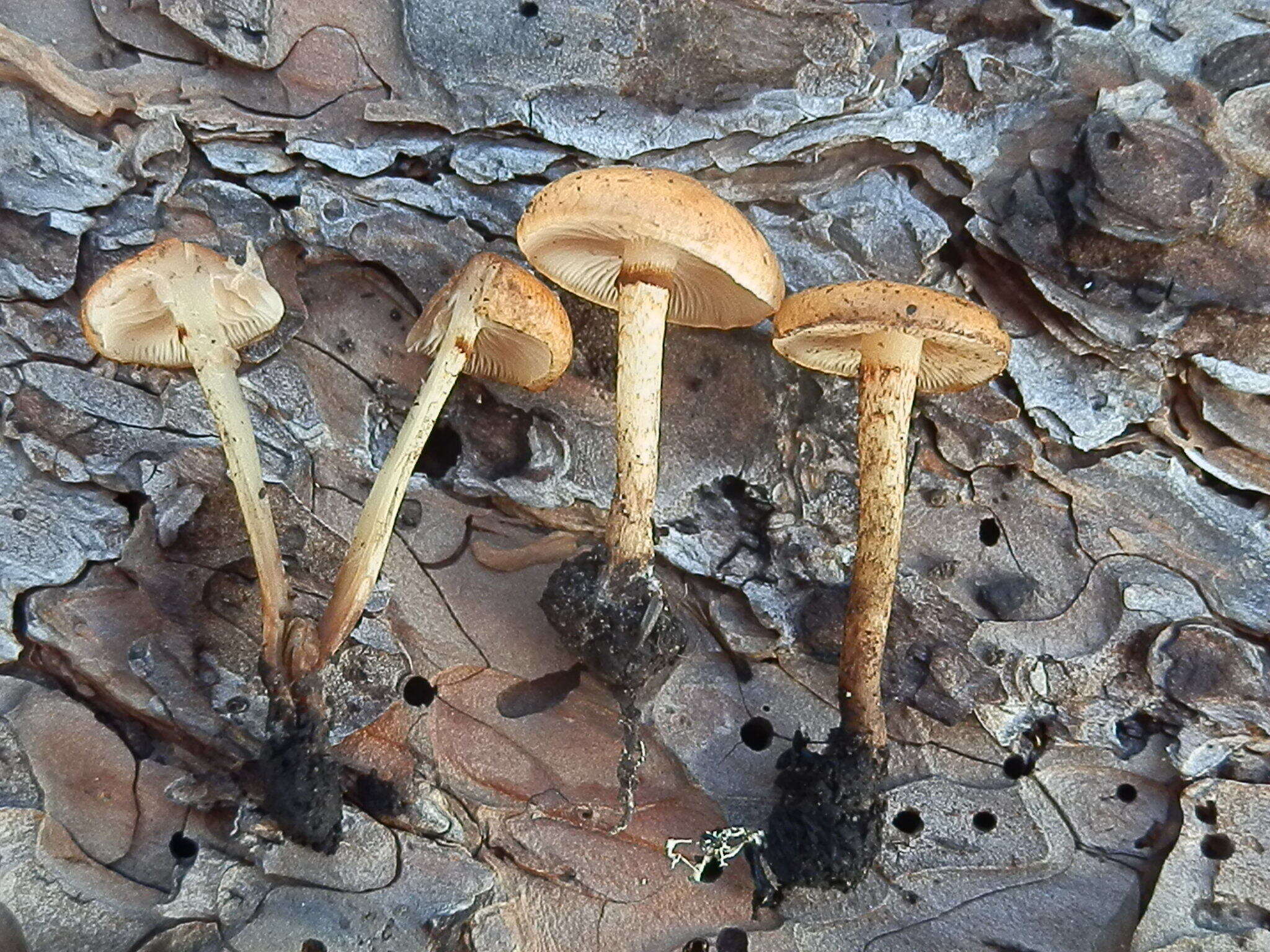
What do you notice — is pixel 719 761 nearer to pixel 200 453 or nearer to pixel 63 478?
pixel 200 453

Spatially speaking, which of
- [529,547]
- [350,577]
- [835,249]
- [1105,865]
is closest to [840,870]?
[1105,865]

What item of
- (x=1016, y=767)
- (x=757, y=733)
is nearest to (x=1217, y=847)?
(x=1016, y=767)

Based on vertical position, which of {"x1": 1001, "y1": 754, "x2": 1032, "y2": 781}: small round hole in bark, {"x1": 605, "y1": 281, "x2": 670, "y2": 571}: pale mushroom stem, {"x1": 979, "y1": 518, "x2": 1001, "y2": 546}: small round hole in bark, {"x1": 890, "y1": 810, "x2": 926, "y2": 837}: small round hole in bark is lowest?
{"x1": 890, "y1": 810, "x2": 926, "y2": 837}: small round hole in bark

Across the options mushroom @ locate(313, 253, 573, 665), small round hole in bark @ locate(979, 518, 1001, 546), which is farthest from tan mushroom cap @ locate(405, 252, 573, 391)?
small round hole in bark @ locate(979, 518, 1001, 546)

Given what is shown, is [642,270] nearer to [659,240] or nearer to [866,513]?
[659,240]

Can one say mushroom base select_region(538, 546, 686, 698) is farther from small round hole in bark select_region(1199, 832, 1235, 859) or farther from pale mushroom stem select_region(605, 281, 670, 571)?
small round hole in bark select_region(1199, 832, 1235, 859)
